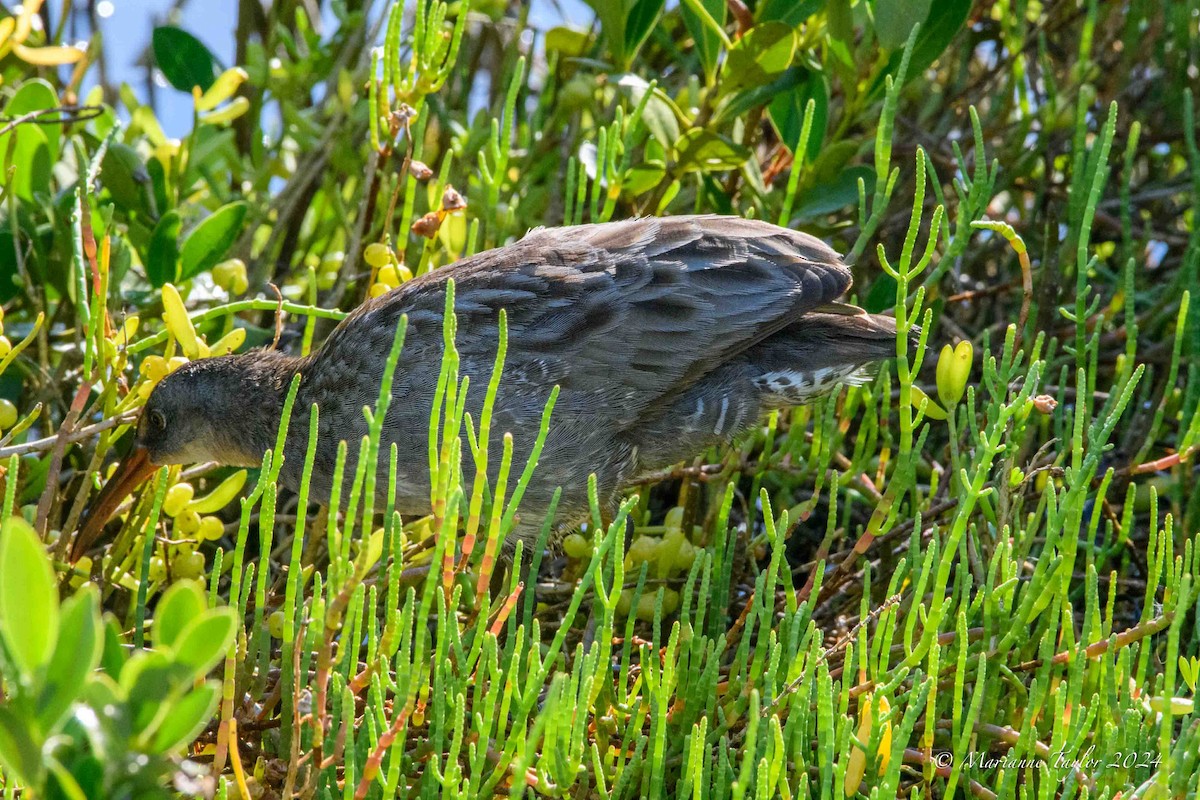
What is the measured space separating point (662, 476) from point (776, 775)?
132 centimetres

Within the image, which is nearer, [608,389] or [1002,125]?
[608,389]

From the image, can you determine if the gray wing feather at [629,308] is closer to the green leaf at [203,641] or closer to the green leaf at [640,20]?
the green leaf at [640,20]

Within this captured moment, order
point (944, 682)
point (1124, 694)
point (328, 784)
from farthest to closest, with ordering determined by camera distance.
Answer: point (944, 682)
point (1124, 694)
point (328, 784)

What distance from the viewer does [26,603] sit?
3.38ft

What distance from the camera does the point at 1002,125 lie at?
11.6 feet

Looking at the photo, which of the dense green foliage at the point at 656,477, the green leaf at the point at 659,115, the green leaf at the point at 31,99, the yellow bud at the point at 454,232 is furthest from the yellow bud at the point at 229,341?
the green leaf at the point at 659,115

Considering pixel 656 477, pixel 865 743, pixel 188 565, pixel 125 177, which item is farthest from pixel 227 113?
pixel 865 743

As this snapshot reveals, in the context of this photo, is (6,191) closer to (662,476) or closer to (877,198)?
(662,476)

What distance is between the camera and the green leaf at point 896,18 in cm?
265

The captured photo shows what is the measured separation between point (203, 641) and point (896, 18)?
2059mm

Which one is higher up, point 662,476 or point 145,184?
point 145,184

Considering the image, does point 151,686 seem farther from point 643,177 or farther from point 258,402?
point 643,177

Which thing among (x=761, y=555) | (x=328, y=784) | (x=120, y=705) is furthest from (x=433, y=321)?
(x=120, y=705)

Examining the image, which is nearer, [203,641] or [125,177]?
[203,641]
